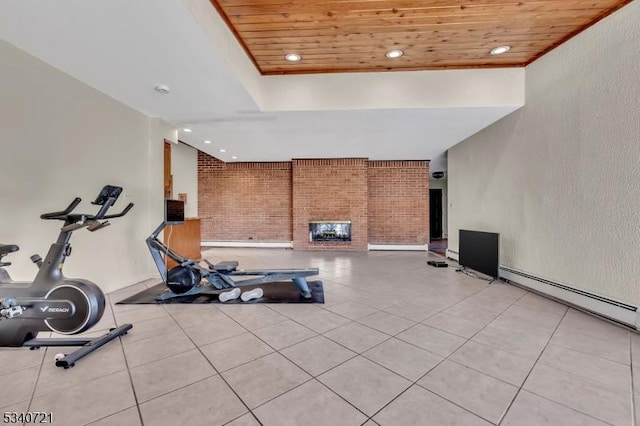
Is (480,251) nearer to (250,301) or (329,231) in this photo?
(250,301)

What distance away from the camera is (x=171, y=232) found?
4.36 meters

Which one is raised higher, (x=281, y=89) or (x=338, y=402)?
(x=281, y=89)

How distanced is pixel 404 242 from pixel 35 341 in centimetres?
728

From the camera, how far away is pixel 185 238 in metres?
4.93

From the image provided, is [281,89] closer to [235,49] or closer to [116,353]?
[235,49]

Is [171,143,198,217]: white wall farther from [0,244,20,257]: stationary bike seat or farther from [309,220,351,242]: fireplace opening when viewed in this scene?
[0,244,20,257]: stationary bike seat

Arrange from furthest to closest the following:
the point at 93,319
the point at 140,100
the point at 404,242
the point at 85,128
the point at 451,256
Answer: the point at 404,242
the point at 451,256
the point at 140,100
the point at 85,128
the point at 93,319

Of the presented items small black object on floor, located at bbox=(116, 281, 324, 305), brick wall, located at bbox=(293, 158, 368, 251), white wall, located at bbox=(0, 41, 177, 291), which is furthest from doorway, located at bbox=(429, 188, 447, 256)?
white wall, located at bbox=(0, 41, 177, 291)

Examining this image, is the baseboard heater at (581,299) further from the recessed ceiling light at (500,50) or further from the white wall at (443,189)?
the white wall at (443,189)

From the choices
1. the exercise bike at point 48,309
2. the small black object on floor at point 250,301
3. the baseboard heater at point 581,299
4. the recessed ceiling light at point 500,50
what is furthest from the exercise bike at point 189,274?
the recessed ceiling light at point 500,50

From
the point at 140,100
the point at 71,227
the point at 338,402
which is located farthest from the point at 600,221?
the point at 140,100

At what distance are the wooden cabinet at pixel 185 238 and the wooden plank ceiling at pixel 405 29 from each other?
320 centimetres

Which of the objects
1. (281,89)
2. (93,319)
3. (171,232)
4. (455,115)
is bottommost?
(93,319)

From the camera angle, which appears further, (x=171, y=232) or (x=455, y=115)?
(x=171, y=232)
